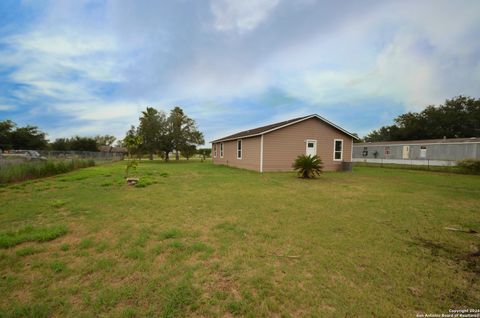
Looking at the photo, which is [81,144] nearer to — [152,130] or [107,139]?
[152,130]

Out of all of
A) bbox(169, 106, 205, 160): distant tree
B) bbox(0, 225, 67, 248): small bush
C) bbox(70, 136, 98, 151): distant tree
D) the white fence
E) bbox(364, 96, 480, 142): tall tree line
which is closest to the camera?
bbox(0, 225, 67, 248): small bush

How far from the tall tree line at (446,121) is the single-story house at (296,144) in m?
34.1

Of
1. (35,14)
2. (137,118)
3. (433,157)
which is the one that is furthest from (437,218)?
(137,118)

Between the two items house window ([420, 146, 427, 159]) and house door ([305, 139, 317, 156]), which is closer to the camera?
house door ([305, 139, 317, 156])

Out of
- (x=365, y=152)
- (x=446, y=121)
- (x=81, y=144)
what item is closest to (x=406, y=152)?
(x=365, y=152)

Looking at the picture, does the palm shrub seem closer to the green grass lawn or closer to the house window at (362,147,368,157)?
the green grass lawn

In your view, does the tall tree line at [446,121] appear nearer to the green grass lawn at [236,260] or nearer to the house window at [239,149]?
the house window at [239,149]

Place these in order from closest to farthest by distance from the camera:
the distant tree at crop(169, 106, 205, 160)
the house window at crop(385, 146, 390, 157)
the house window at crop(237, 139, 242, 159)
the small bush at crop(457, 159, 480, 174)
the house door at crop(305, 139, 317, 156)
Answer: the small bush at crop(457, 159, 480, 174), the house door at crop(305, 139, 317, 156), the house window at crop(237, 139, 242, 159), the house window at crop(385, 146, 390, 157), the distant tree at crop(169, 106, 205, 160)

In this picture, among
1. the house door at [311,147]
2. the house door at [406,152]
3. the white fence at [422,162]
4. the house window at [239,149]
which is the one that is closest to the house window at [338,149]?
the house door at [311,147]

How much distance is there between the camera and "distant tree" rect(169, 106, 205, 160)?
102 ft

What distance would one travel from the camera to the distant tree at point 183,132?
1225 inches

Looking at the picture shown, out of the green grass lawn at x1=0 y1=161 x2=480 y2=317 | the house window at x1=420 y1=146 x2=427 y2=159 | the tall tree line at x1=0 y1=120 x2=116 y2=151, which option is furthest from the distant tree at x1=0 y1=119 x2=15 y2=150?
the house window at x1=420 y1=146 x2=427 y2=159

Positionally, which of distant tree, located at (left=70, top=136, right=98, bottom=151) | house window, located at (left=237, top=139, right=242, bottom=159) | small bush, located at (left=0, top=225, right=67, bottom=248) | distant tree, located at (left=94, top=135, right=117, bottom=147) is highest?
distant tree, located at (left=94, top=135, right=117, bottom=147)

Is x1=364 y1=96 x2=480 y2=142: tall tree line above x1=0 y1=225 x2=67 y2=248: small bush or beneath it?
above
